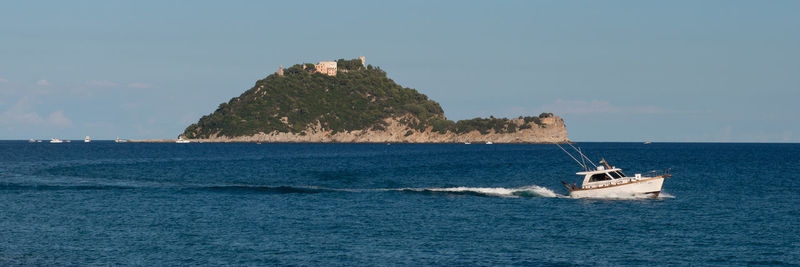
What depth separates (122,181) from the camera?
90.1 meters

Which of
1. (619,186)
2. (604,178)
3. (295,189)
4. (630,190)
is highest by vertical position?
(604,178)

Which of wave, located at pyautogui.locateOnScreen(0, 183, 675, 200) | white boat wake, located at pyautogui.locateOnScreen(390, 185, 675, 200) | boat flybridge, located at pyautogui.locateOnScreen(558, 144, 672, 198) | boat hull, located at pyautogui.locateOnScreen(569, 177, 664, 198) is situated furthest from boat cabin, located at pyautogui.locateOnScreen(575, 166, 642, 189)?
wave, located at pyautogui.locateOnScreen(0, 183, 675, 200)

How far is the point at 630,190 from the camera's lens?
213 feet

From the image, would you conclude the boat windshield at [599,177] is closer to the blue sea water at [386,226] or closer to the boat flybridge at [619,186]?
the boat flybridge at [619,186]

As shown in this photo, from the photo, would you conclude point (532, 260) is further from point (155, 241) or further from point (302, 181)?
point (302, 181)

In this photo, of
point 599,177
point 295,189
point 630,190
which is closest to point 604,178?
point 599,177

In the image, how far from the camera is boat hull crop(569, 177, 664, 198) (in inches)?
2552

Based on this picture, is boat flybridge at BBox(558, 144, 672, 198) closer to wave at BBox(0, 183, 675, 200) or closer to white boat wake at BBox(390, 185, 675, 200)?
white boat wake at BBox(390, 185, 675, 200)

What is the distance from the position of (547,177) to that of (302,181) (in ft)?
103

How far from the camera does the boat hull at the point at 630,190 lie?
6481cm

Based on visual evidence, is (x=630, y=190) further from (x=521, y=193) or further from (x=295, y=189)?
(x=295, y=189)

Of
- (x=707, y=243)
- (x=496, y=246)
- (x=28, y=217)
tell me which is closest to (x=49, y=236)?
(x=28, y=217)

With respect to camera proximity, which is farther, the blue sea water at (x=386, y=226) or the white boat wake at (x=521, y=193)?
the white boat wake at (x=521, y=193)

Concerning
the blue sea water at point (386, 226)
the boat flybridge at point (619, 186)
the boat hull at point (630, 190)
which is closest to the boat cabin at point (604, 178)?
the boat flybridge at point (619, 186)
